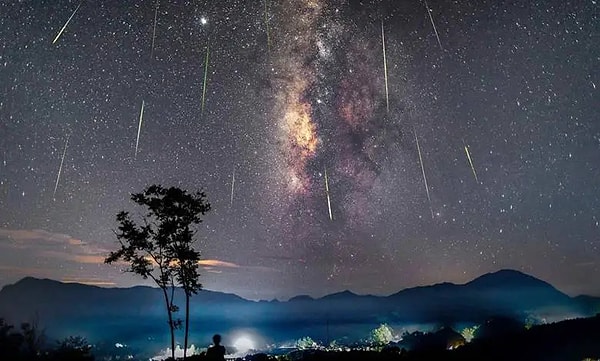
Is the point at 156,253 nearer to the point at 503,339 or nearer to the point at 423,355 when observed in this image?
the point at 423,355

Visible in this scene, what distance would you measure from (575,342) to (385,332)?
454ft

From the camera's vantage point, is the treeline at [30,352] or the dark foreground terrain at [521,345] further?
the dark foreground terrain at [521,345]

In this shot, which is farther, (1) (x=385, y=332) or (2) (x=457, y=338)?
(1) (x=385, y=332)

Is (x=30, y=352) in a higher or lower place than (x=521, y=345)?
higher

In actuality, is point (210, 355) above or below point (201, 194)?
below

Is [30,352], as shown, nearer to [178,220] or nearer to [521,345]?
[178,220]

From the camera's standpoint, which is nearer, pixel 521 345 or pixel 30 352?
pixel 30 352

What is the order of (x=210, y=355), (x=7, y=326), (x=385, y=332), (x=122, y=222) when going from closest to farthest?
(x=210, y=355)
(x=122, y=222)
(x=7, y=326)
(x=385, y=332)

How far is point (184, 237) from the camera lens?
2817 centimetres

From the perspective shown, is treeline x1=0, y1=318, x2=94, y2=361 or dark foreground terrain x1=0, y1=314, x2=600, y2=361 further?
dark foreground terrain x1=0, y1=314, x2=600, y2=361

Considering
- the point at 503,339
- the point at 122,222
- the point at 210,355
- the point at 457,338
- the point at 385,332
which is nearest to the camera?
the point at 210,355

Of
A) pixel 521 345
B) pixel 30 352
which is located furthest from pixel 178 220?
pixel 521 345

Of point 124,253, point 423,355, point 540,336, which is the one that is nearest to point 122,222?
point 124,253

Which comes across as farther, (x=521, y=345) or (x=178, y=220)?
(x=521, y=345)
